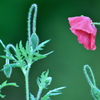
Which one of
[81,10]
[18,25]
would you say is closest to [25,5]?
[18,25]

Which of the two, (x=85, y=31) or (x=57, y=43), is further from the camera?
(x=57, y=43)

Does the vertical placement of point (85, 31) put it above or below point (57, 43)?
below

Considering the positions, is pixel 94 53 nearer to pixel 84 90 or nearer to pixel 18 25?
pixel 84 90

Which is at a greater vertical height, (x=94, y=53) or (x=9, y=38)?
(x=9, y=38)

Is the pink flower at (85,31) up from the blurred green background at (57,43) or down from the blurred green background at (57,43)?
down

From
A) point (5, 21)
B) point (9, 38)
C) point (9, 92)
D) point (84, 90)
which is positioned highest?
point (5, 21)
